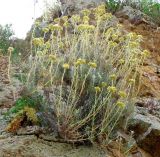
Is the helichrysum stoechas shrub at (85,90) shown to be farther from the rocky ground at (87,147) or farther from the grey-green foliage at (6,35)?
the grey-green foliage at (6,35)

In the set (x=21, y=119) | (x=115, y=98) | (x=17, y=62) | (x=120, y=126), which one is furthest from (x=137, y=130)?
(x=17, y=62)

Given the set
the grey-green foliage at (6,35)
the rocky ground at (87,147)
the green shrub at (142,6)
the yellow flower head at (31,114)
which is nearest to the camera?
the rocky ground at (87,147)

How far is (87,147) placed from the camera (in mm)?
4562

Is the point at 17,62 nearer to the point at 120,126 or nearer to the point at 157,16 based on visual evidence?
the point at 120,126

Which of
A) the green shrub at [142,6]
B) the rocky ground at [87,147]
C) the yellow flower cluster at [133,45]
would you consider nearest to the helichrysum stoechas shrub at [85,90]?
the yellow flower cluster at [133,45]

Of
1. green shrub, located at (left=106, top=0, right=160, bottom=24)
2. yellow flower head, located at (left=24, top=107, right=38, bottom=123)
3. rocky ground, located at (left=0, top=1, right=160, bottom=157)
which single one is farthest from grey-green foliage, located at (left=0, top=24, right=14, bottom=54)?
yellow flower head, located at (left=24, top=107, right=38, bottom=123)

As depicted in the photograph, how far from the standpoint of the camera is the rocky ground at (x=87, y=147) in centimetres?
430

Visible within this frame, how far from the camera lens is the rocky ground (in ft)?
14.1

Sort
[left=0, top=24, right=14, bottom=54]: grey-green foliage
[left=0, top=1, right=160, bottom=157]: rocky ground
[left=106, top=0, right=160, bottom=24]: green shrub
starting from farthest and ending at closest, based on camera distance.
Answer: [left=106, top=0, right=160, bottom=24]: green shrub
[left=0, top=24, right=14, bottom=54]: grey-green foliage
[left=0, top=1, right=160, bottom=157]: rocky ground

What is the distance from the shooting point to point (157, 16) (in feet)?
29.6

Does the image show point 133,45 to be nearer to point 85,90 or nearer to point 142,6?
point 85,90

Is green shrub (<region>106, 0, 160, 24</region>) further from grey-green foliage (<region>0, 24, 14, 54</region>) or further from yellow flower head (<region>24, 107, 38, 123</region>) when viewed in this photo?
yellow flower head (<region>24, 107, 38, 123</region>)

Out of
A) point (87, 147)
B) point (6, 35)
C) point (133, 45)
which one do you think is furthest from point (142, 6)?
point (87, 147)

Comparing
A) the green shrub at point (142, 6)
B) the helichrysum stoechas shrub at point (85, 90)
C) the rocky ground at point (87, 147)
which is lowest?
the rocky ground at point (87, 147)
